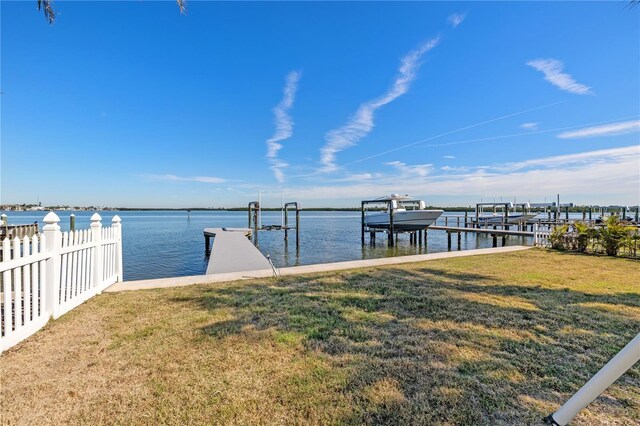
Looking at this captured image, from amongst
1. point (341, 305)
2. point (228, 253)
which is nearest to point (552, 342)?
point (341, 305)

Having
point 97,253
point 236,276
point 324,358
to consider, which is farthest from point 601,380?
point 97,253

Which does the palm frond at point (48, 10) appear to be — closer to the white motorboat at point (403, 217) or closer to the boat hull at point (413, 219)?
the white motorboat at point (403, 217)

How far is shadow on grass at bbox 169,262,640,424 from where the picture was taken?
238 cm

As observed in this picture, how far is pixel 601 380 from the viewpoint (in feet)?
6.32

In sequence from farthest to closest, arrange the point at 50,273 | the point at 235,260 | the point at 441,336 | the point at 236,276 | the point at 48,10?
the point at 235,260, the point at 236,276, the point at 48,10, the point at 50,273, the point at 441,336

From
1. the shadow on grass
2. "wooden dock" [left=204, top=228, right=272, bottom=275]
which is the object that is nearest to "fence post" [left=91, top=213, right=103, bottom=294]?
the shadow on grass

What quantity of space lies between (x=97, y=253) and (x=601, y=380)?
22.1 feet

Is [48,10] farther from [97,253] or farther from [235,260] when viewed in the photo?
[235,260]

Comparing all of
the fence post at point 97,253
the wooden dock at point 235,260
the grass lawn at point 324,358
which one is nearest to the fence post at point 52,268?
the grass lawn at point 324,358

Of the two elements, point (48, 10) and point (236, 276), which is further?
point (236, 276)

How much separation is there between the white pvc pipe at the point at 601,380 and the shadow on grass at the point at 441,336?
18 centimetres

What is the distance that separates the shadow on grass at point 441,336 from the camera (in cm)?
238

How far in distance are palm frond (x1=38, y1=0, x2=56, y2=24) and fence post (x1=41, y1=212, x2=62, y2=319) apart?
9.95 feet

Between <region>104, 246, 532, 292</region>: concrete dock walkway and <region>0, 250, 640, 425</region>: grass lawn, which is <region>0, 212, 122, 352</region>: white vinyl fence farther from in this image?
<region>104, 246, 532, 292</region>: concrete dock walkway
